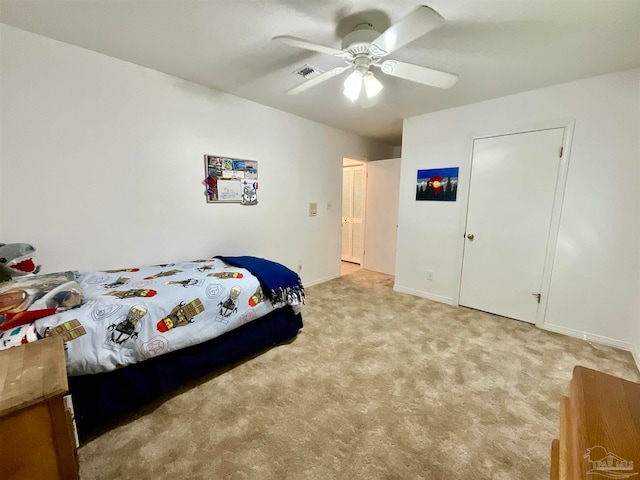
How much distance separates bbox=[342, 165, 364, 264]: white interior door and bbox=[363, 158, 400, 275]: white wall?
0.69ft

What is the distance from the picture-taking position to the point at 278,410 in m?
1.68

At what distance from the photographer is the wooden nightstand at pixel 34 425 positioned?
794 mm

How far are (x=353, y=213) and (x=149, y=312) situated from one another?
4.00m

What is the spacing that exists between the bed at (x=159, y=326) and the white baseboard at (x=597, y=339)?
258 cm

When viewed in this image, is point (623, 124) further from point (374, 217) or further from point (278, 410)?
point (278, 410)

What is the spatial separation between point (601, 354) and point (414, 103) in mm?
2905

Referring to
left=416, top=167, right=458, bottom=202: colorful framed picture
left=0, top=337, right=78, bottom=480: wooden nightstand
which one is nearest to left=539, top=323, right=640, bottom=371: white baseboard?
left=416, top=167, right=458, bottom=202: colorful framed picture

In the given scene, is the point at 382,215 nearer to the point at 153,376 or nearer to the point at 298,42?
the point at 298,42

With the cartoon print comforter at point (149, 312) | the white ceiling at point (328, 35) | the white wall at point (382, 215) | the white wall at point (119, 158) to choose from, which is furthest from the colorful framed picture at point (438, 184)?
the cartoon print comforter at point (149, 312)

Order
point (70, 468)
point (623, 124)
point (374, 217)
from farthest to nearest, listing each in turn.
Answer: point (374, 217) < point (623, 124) < point (70, 468)

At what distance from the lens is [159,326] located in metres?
1.69

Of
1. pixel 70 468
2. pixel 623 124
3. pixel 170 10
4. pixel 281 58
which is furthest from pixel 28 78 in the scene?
pixel 623 124

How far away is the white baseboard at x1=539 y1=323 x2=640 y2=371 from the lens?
7.56 feet

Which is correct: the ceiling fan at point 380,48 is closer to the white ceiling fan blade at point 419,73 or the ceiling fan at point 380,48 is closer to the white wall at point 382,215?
the white ceiling fan blade at point 419,73
